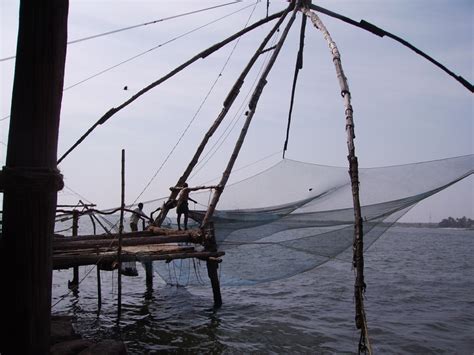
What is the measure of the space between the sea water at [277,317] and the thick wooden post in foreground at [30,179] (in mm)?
4831

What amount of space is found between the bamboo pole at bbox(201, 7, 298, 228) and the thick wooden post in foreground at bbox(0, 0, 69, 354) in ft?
19.6

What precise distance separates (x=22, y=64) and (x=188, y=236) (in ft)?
21.5

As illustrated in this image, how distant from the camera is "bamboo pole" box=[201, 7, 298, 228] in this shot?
8.11 m

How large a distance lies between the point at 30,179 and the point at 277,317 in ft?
27.3

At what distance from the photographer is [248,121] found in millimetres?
8586

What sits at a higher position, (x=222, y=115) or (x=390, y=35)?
(x=390, y=35)

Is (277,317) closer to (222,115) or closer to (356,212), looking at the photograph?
(222,115)

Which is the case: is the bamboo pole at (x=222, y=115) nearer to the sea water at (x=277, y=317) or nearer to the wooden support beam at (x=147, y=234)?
the wooden support beam at (x=147, y=234)

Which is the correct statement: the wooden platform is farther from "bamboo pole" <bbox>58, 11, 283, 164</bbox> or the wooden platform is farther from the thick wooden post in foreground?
the thick wooden post in foreground

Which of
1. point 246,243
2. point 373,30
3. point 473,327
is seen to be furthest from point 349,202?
point 473,327

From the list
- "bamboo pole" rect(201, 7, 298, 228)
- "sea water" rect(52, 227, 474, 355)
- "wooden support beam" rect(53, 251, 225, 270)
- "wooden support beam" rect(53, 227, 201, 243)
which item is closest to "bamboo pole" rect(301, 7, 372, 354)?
"bamboo pole" rect(201, 7, 298, 228)

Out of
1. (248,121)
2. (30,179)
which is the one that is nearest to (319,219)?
(248,121)

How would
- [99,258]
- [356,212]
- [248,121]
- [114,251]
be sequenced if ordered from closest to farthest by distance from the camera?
[356,212]
[99,258]
[114,251]
[248,121]

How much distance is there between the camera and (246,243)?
8117 millimetres
